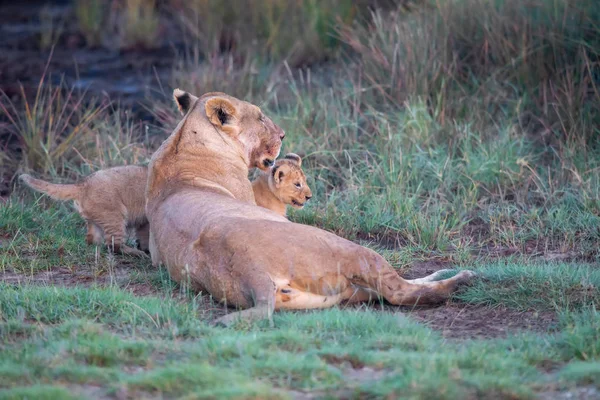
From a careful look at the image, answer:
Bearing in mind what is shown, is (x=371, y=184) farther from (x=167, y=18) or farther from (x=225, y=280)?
(x=167, y=18)

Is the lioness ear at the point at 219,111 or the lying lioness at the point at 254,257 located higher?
the lioness ear at the point at 219,111

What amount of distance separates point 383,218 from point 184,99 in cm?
179

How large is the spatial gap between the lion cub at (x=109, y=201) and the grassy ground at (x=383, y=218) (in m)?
0.17

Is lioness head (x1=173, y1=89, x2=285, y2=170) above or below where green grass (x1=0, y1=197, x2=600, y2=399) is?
above

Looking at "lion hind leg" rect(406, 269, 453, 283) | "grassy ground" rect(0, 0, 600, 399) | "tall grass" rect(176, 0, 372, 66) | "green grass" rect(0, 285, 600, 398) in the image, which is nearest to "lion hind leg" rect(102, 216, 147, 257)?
"grassy ground" rect(0, 0, 600, 399)

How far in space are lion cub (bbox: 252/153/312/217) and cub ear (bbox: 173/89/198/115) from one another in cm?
73

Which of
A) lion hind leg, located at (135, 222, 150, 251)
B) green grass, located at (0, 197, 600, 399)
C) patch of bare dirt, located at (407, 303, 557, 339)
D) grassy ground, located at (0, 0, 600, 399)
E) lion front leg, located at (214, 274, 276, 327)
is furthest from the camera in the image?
lion hind leg, located at (135, 222, 150, 251)

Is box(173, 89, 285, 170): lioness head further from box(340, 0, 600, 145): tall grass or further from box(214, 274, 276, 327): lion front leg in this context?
box(340, 0, 600, 145): tall grass

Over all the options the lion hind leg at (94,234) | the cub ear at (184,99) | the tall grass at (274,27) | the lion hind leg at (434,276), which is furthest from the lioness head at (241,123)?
the tall grass at (274,27)

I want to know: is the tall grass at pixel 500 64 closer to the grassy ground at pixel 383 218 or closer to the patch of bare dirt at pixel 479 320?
the grassy ground at pixel 383 218

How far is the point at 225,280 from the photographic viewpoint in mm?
5043

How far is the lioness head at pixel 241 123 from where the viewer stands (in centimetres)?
625

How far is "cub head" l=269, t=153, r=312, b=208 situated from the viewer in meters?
6.79

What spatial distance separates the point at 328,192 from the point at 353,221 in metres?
0.86
